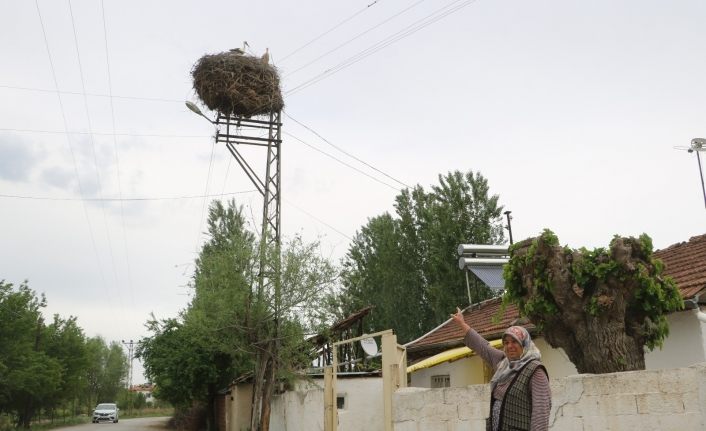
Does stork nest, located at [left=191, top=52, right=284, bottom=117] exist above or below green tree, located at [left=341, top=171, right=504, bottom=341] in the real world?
above

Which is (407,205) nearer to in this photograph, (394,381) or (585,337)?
(394,381)

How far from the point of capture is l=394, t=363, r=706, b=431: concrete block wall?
5.79 meters

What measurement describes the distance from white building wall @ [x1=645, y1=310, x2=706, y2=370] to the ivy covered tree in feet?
5.90

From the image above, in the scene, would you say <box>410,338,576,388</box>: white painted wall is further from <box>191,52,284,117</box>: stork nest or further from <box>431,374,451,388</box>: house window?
<box>191,52,284,117</box>: stork nest

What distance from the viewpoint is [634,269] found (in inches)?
292

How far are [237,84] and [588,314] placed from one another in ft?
50.5

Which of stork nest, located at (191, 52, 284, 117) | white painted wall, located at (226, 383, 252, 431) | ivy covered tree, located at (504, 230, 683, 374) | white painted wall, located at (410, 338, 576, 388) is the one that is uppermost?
stork nest, located at (191, 52, 284, 117)

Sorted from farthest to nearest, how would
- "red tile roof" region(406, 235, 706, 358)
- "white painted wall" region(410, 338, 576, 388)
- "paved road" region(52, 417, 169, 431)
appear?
1. "paved road" region(52, 417, 169, 431)
2. "white painted wall" region(410, 338, 576, 388)
3. "red tile roof" region(406, 235, 706, 358)

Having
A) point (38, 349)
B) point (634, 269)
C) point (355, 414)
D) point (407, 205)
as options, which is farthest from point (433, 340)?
point (38, 349)

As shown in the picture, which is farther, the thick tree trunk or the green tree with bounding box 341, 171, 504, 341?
the green tree with bounding box 341, 171, 504, 341

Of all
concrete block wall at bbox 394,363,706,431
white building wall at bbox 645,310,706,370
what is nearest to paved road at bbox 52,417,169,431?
A: concrete block wall at bbox 394,363,706,431

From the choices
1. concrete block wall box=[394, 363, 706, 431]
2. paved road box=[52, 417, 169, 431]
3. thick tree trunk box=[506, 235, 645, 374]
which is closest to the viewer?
Result: concrete block wall box=[394, 363, 706, 431]

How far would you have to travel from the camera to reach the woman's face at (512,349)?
4254 millimetres

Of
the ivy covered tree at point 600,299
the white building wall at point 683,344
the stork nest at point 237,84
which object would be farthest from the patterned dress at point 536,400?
the stork nest at point 237,84
